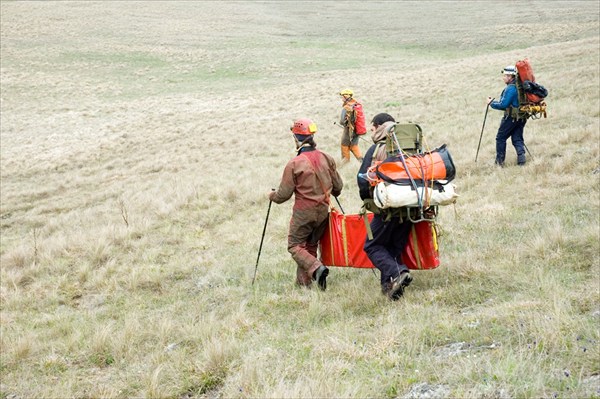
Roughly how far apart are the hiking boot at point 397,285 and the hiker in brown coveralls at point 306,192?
3.20 feet

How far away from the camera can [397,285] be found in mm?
5840

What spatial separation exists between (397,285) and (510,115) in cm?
641

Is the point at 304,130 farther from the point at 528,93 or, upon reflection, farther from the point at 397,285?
the point at 528,93

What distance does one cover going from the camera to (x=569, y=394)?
3412 millimetres

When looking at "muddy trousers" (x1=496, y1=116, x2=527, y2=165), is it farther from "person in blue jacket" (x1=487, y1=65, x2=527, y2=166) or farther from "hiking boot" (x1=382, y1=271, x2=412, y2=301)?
"hiking boot" (x1=382, y1=271, x2=412, y2=301)

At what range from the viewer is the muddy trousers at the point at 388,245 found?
5941mm

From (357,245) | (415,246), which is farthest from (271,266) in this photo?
(415,246)

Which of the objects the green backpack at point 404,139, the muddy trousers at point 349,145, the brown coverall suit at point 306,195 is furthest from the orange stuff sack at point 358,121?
the green backpack at point 404,139

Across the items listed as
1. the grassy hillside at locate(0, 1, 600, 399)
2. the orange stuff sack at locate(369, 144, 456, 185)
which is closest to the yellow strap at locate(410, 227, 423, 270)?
the grassy hillside at locate(0, 1, 600, 399)

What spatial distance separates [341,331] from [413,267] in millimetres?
1422

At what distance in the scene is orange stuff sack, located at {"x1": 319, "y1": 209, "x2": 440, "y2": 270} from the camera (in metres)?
6.12

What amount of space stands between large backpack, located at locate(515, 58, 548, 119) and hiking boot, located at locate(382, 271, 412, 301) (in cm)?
616

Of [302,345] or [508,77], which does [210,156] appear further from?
[302,345]

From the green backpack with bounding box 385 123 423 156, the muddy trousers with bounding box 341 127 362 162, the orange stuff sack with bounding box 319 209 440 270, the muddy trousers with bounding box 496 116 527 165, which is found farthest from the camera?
the muddy trousers with bounding box 341 127 362 162
